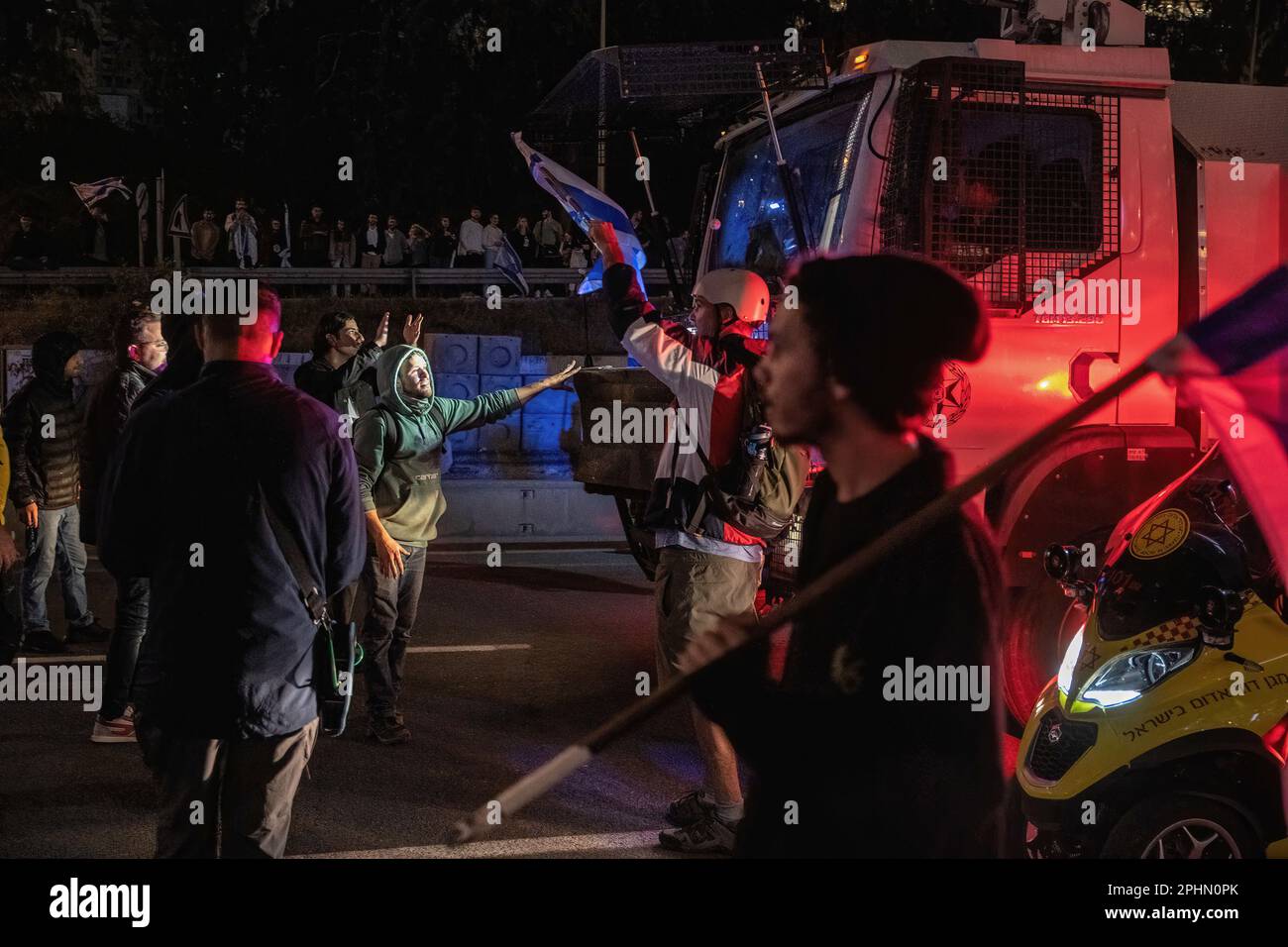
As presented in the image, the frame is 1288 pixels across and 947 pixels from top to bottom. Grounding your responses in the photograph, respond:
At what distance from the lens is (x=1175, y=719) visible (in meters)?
3.92

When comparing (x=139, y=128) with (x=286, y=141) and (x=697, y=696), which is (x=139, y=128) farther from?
(x=697, y=696)

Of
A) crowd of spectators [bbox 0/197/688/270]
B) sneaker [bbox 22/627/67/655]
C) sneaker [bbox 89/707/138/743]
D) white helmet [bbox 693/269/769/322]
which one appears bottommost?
Result: sneaker [bbox 22/627/67/655]

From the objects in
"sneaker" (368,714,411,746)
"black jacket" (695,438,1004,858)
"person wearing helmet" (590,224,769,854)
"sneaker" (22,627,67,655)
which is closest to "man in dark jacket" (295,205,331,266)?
"sneaker" (22,627,67,655)

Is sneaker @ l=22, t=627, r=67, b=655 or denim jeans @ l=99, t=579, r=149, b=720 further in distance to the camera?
sneaker @ l=22, t=627, r=67, b=655

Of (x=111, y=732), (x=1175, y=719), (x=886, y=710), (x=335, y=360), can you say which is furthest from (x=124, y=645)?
(x=886, y=710)

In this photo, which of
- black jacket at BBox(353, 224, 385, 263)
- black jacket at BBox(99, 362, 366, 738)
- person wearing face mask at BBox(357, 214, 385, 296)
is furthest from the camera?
black jacket at BBox(353, 224, 385, 263)

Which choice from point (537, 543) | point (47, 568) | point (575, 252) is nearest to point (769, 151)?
point (47, 568)

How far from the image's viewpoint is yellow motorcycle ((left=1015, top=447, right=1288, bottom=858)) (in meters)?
3.91

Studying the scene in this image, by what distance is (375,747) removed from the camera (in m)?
6.19

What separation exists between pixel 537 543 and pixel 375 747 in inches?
259

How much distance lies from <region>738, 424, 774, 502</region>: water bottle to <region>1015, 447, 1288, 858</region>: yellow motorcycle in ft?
3.94

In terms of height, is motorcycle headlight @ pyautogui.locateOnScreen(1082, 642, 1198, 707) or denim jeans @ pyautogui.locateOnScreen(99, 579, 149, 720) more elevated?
motorcycle headlight @ pyautogui.locateOnScreen(1082, 642, 1198, 707)
